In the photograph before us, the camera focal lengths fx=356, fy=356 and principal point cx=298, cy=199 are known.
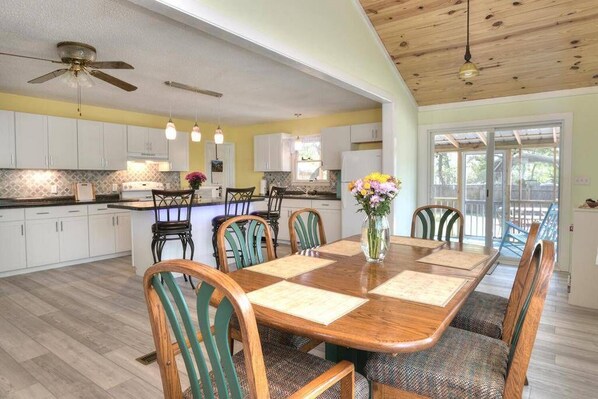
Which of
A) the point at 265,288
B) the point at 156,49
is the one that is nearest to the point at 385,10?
the point at 156,49

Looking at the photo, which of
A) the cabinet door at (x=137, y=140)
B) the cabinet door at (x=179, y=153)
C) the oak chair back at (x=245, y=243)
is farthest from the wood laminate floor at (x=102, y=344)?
the cabinet door at (x=179, y=153)

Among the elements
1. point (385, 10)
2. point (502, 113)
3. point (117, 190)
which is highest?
point (385, 10)

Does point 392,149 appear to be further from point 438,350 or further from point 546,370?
point 438,350

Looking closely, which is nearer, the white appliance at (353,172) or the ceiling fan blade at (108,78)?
the ceiling fan blade at (108,78)

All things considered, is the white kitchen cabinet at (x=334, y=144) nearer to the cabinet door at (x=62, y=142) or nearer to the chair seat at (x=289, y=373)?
the cabinet door at (x=62, y=142)

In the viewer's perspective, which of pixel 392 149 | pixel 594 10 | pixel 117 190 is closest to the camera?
pixel 594 10

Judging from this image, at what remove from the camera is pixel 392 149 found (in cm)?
443

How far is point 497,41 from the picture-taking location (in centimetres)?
371

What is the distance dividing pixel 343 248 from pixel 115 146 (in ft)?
15.6

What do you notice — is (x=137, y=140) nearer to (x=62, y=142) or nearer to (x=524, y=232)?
→ (x=62, y=142)

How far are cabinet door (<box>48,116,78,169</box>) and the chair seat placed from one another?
498 centimetres

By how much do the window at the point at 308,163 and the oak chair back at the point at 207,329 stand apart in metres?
5.63

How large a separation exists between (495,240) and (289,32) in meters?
4.15

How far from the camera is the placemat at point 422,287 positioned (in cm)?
137
